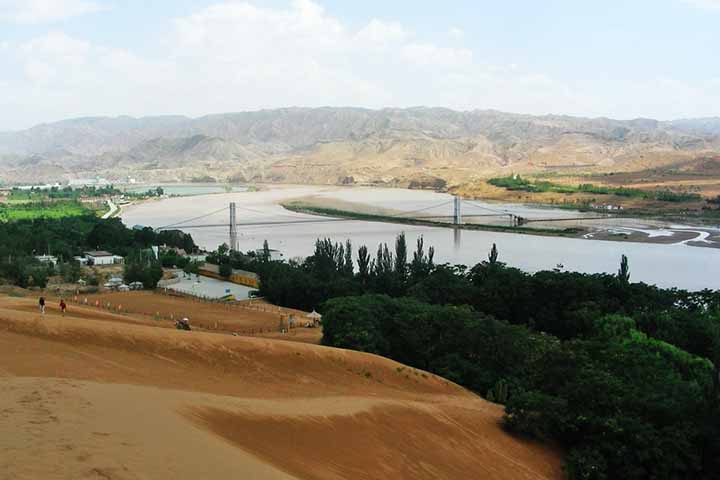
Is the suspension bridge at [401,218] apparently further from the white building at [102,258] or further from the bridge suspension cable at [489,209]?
the white building at [102,258]

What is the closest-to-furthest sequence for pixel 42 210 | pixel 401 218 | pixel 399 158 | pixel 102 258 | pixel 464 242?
1. pixel 102 258
2. pixel 464 242
3. pixel 401 218
4. pixel 42 210
5. pixel 399 158

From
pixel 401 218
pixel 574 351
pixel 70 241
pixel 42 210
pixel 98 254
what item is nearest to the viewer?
pixel 574 351

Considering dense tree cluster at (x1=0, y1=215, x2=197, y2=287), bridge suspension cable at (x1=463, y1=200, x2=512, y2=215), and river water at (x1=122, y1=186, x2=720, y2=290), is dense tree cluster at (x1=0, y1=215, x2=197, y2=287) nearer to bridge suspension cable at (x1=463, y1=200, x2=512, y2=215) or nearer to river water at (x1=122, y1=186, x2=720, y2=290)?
river water at (x1=122, y1=186, x2=720, y2=290)

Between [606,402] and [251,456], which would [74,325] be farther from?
[606,402]

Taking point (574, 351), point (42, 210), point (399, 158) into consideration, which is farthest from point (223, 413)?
point (399, 158)

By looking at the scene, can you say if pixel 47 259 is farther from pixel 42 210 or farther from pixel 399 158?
pixel 399 158

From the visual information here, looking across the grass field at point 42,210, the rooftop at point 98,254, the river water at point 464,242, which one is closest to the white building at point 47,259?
the rooftop at point 98,254
